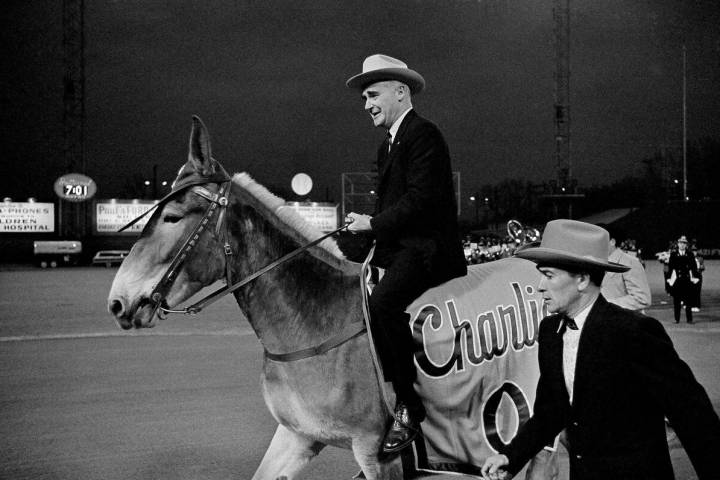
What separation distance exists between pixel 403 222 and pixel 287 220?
0.73 meters

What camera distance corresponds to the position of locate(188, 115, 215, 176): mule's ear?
11.5 ft

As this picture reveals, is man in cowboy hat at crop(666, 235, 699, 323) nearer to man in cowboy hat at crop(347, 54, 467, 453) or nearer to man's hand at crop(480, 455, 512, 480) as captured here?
man in cowboy hat at crop(347, 54, 467, 453)

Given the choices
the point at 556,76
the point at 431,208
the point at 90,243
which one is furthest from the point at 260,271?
the point at 556,76

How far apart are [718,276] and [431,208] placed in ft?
104

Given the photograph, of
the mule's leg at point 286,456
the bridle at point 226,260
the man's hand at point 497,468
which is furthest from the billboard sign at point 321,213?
the man's hand at point 497,468

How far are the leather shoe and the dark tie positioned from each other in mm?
1279

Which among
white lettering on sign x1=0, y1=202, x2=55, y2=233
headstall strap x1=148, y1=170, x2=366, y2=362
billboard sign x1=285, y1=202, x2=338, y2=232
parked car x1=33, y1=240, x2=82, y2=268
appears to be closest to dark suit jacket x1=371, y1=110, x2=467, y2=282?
headstall strap x1=148, y1=170, x2=366, y2=362

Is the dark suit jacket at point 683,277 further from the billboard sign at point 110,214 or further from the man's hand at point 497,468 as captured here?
the billboard sign at point 110,214

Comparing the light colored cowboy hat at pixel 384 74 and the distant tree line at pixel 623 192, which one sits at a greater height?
the distant tree line at pixel 623 192

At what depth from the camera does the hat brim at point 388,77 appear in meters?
3.69

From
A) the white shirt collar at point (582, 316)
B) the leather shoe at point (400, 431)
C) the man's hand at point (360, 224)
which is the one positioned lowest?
the leather shoe at point (400, 431)

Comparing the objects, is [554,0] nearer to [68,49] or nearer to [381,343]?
[68,49]

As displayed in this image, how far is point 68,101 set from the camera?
190ft

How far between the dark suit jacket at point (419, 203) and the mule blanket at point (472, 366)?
0.25 m
